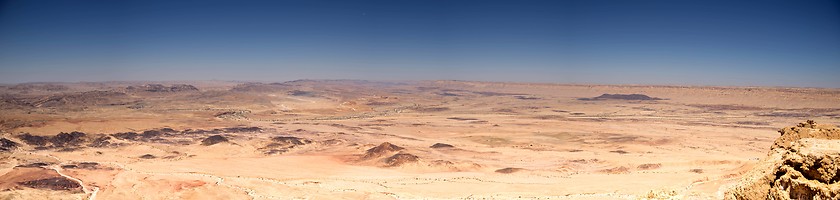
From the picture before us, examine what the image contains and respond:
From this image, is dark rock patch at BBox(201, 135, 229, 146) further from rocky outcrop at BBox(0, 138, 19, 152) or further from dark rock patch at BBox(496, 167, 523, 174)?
dark rock patch at BBox(496, 167, 523, 174)

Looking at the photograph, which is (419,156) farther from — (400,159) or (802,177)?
(802,177)

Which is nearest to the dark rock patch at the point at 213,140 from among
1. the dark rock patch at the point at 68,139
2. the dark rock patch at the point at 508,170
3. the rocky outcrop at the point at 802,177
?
the dark rock patch at the point at 68,139

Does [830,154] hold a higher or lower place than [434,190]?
higher

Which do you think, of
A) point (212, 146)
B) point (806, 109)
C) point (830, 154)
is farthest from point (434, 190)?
point (806, 109)

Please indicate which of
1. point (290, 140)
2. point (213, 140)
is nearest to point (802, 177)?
point (290, 140)

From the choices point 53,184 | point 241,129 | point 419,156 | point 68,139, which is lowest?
point 241,129

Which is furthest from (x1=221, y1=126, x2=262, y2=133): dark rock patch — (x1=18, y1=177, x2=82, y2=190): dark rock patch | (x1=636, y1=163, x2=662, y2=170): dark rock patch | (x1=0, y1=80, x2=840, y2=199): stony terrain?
(x1=636, y1=163, x2=662, y2=170): dark rock patch

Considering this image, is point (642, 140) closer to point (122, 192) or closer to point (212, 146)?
point (212, 146)

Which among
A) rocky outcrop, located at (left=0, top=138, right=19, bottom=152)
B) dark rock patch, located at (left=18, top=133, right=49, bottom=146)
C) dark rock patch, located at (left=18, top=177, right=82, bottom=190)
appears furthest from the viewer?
dark rock patch, located at (left=18, top=133, right=49, bottom=146)
